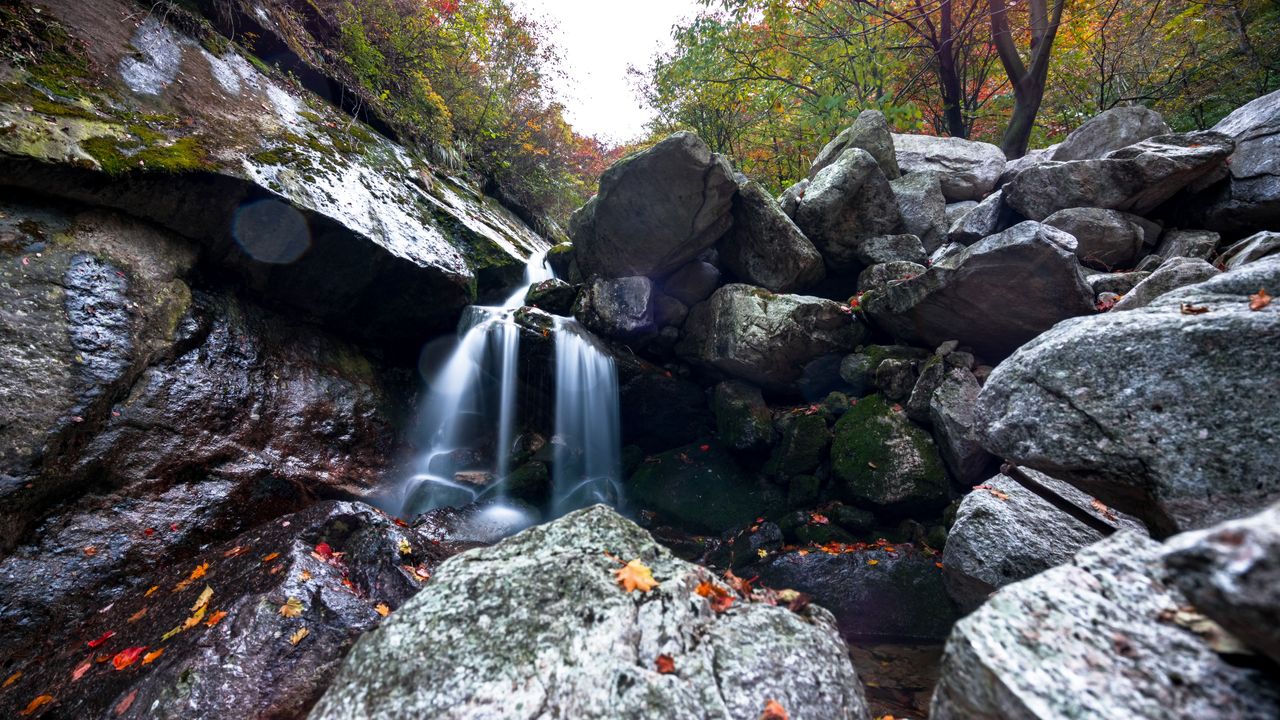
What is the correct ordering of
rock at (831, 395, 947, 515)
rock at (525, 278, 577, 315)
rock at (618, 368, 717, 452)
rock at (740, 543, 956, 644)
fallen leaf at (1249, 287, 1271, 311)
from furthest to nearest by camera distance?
rock at (525, 278, 577, 315) < rock at (618, 368, 717, 452) < rock at (831, 395, 947, 515) < rock at (740, 543, 956, 644) < fallen leaf at (1249, 287, 1271, 311)

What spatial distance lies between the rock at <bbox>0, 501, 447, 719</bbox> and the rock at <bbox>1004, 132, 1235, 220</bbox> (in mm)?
9089

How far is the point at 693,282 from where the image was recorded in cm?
853

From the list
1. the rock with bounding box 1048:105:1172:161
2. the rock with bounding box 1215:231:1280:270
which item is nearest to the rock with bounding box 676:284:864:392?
the rock with bounding box 1215:231:1280:270

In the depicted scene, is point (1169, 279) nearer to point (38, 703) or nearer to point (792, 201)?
point (792, 201)

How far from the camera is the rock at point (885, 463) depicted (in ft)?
19.3

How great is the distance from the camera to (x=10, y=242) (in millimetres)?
4551

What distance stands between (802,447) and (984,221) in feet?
14.2

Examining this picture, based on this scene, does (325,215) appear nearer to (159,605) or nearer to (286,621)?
(159,605)

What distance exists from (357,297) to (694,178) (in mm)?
5698

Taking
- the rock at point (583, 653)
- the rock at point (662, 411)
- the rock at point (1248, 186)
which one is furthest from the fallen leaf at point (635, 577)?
the rock at point (1248, 186)

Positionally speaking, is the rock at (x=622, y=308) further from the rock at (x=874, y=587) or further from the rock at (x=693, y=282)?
the rock at (x=874, y=587)

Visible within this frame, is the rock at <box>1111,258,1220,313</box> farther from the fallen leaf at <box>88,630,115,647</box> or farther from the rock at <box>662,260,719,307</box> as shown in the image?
the fallen leaf at <box>88,630,115,647</box>

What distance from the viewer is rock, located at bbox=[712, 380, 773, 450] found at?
7536 mm

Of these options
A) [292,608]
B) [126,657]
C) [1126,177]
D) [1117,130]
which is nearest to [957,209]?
[1117,130]
